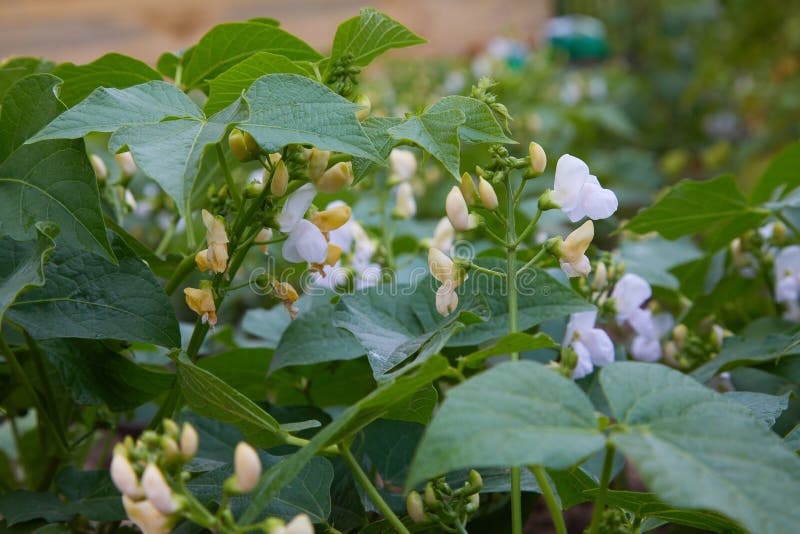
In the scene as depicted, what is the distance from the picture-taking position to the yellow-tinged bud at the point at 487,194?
727mm

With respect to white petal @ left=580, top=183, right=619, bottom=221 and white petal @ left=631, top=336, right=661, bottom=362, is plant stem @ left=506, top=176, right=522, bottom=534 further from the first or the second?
white petal @ left=631, top=336, right=661, bottom=362

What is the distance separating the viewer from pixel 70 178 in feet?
2.29

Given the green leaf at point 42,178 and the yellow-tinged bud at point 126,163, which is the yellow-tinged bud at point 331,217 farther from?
the yellow-tinged bud at point 126,163

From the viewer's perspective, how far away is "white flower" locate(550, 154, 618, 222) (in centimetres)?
74

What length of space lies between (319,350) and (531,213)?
0.72 meters

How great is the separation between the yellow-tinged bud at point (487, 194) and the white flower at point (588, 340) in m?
0.19

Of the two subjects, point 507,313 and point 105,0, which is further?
point 105,0

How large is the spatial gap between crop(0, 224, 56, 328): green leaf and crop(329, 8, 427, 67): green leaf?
0.97 ft

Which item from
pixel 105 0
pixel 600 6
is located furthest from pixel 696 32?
pixel 105 0

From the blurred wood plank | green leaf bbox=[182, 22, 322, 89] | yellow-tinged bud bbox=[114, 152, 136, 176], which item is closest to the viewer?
green leaf bbox=[182, 22, 322, 89]

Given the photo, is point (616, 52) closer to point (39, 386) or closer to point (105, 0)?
point (105, 0)

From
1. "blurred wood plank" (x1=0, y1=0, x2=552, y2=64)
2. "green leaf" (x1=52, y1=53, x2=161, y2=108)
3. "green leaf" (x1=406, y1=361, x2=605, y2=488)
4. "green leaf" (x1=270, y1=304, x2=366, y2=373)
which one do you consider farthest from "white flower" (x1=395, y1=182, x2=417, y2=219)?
"blurred wood plank" (x1=0, y1=0, x2=552, y2=64)

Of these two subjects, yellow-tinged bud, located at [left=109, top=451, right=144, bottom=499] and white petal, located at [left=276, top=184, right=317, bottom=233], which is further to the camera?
white petal, located at [left=276, top=184, right=317, bottom=233]

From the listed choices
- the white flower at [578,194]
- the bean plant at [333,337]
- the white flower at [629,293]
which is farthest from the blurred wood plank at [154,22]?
the white flower at [578,194]
